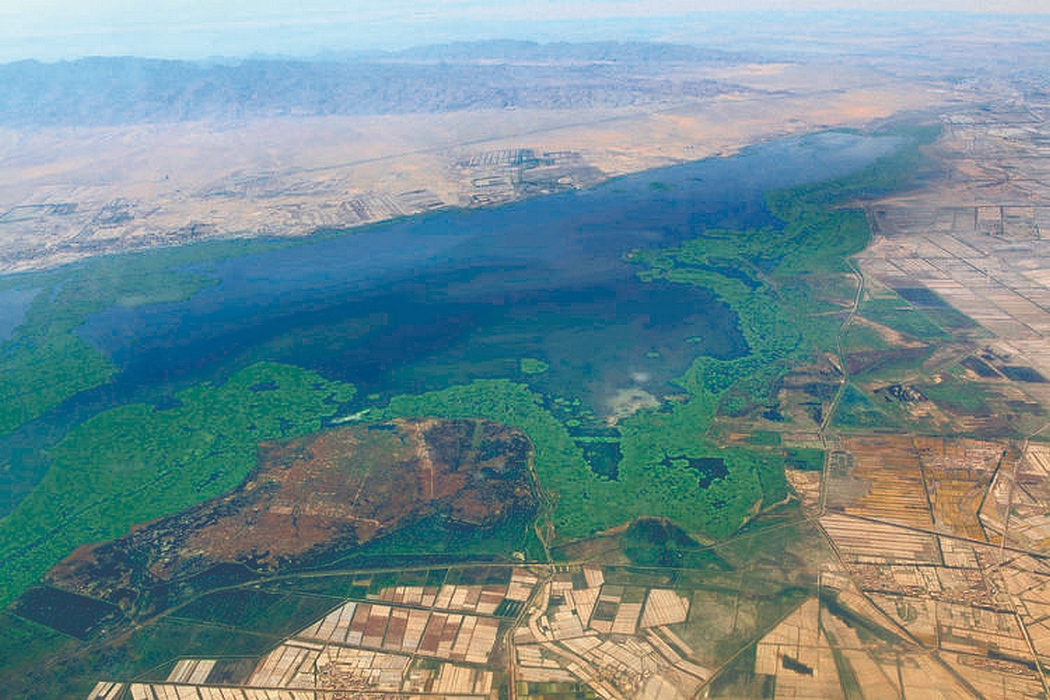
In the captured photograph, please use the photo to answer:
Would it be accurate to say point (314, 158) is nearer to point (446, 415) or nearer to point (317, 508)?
point (446, 415)

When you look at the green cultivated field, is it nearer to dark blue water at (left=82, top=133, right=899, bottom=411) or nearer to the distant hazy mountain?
dark blue water at (left=82, top=133, right=899, bottom=411)

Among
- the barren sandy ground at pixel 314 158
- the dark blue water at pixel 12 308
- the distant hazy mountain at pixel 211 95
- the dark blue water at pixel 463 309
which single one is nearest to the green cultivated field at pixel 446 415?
the dark blue water at pixel 12 308

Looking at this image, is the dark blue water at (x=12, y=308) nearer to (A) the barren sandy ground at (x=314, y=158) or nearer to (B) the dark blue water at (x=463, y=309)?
(B) the dark blue water at (x=463, y=309)

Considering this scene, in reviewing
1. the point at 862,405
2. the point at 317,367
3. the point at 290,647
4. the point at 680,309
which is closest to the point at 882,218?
the point at 680,309

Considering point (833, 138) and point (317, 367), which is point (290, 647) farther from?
point (833, 138)

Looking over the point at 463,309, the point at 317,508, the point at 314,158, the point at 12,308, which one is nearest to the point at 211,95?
the point at 314,158

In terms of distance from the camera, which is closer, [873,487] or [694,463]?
[873,487]
